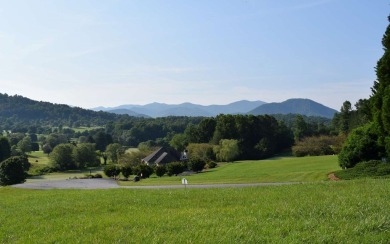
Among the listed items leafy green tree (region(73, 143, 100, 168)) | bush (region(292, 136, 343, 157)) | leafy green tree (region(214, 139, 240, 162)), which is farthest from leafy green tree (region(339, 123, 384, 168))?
→ leafy green tree (region(73, 143, 100, 168))

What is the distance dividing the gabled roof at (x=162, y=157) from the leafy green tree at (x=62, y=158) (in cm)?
2584

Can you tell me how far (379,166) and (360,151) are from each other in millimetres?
5422

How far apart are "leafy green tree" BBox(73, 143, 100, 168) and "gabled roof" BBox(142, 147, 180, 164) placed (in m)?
23.5

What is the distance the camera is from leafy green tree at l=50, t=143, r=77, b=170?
10575 cm

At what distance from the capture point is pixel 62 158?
10638 cm

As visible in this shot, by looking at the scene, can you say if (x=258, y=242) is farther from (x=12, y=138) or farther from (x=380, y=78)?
(x=12, y=138)

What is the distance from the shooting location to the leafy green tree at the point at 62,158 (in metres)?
106

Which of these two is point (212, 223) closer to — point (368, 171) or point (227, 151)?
point (368, 171)

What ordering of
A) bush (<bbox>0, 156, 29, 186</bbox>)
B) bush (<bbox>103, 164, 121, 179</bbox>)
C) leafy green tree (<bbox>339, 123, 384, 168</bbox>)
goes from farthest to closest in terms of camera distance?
bush (<bbox>0, 156, 29, 186</bbox>)
bush (<bbox>103, 164, 121, 179</bbox>)
leafy green tree (<bbox>339, 123, 384, 168</bbox>)

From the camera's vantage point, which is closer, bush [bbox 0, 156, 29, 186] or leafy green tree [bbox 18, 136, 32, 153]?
bush [bbox 0, 156, 29, 186]

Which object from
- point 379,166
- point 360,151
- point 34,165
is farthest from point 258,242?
point 34,165

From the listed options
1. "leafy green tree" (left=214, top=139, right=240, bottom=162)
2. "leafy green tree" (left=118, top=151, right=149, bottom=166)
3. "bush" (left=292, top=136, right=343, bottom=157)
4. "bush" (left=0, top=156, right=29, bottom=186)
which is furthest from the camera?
"leafy green tree" (left=214, top=139, right=240, bottom=162)

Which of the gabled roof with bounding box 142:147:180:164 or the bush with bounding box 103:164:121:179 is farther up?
the gabled roof with bounding box 142:147:180:164

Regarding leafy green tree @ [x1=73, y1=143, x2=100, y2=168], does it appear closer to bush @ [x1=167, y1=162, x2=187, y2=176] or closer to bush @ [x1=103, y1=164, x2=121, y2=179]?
bush @ [x1=103, y1=164, x2=121, y2=179]
